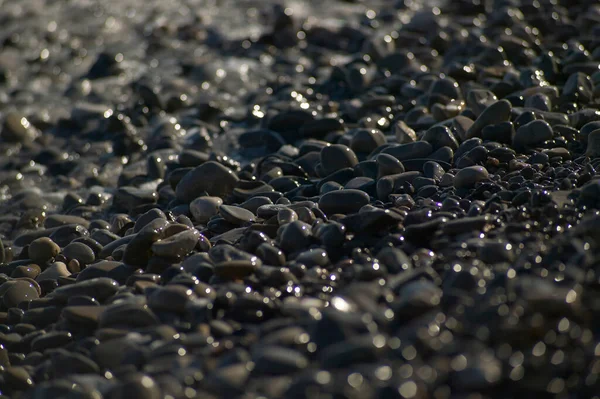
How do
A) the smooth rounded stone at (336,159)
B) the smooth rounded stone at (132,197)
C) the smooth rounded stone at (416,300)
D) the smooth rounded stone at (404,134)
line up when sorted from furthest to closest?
the smooth rounded stone at (132,197) → the smooth rounded stone at (404,134) → the smooth rounded stone at (336,159) → the smooth rounded stone at (416,300)

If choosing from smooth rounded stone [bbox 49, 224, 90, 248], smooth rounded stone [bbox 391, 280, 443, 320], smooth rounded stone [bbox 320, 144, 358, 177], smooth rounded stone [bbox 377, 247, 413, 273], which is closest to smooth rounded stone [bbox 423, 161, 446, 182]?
smooth rounded stone [bbox 320, 144, 358, 177]

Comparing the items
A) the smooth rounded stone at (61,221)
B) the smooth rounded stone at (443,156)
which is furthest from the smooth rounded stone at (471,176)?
the smooth rounded stone at (61,221)

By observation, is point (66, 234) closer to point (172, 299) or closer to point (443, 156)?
point (172, 299)

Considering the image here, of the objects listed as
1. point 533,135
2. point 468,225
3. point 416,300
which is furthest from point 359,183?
point 416,300

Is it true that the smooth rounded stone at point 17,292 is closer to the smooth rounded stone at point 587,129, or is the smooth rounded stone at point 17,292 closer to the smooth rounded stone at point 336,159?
the smooth rounded stone at point 336,159

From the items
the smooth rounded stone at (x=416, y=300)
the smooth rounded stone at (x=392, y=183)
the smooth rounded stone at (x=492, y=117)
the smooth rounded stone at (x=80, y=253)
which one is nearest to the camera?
the smooth rounded stone at (x=416, y=300)

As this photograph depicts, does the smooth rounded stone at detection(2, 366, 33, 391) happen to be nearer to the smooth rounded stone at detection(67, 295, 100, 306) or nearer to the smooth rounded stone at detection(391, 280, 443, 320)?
the smooth rounded stone at detection(67, 295, 100, 306)

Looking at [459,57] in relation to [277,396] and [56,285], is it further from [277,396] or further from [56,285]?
[277,396]
